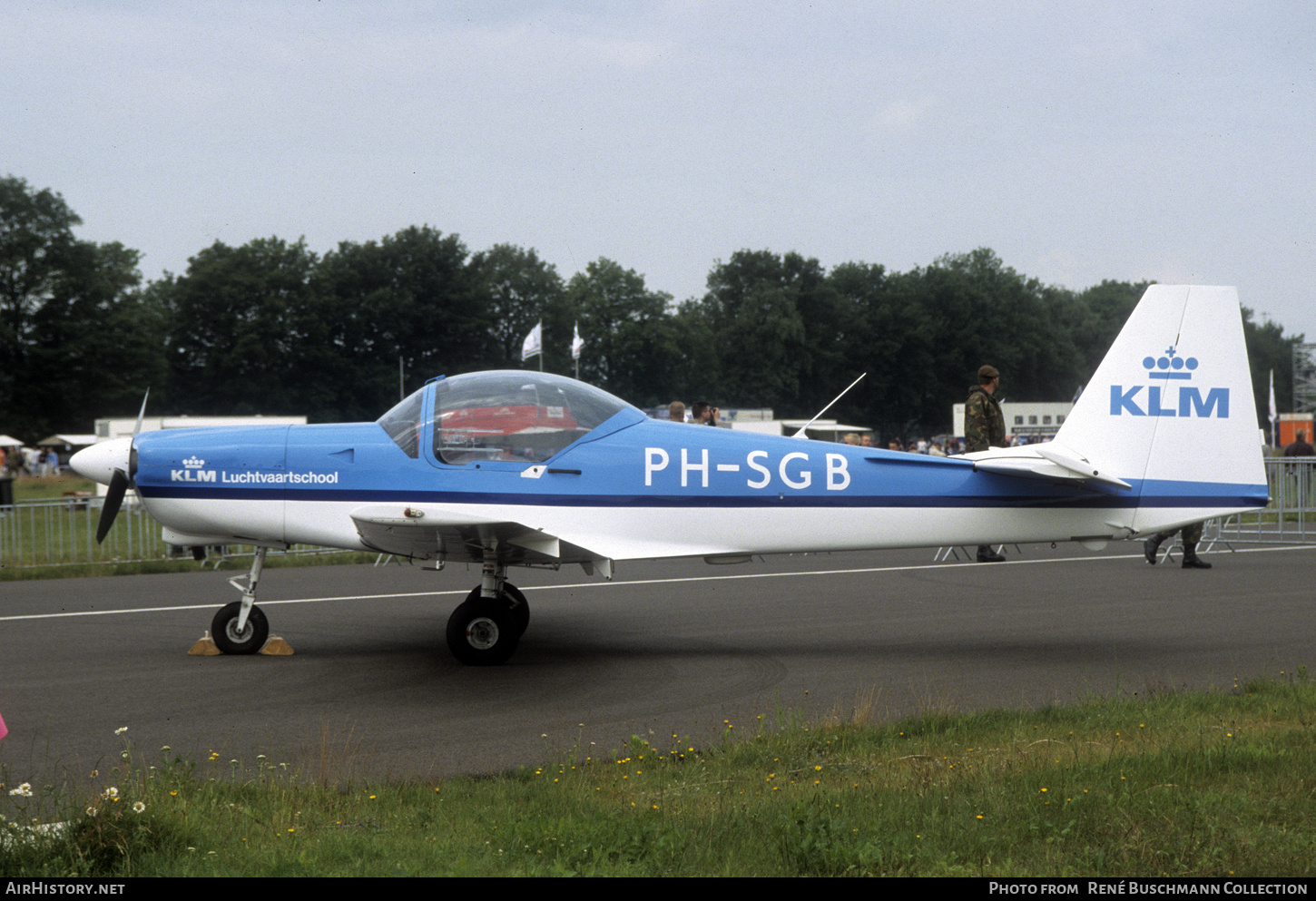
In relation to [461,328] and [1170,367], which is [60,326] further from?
[1170,367]

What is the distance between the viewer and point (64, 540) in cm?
1609

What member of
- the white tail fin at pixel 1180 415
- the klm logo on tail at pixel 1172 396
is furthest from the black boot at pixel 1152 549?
the klm logo on tail at pixel 1172 396

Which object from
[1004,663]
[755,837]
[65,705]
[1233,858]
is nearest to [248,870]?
[755,837]

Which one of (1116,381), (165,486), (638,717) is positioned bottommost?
(638,717)

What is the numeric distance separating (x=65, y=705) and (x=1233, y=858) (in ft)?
20.6

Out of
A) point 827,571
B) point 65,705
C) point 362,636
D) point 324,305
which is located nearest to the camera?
point 65,705

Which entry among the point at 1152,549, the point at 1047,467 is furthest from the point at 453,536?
the point at 1152,549

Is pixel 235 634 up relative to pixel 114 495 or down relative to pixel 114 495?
down

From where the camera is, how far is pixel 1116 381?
8.16m

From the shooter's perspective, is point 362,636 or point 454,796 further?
point 362,636

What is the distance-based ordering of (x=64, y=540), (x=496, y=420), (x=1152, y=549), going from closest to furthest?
(x=496, y=420) < (x=1152, y=549) < (x=64, y=540)

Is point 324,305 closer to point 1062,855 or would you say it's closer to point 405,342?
point 405,342

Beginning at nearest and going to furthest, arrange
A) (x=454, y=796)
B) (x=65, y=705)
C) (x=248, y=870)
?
1. (x=248, y=870)
2. (x=454, y=796)
3. (x=65, y=705)

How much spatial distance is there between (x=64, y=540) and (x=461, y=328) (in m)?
60.9
